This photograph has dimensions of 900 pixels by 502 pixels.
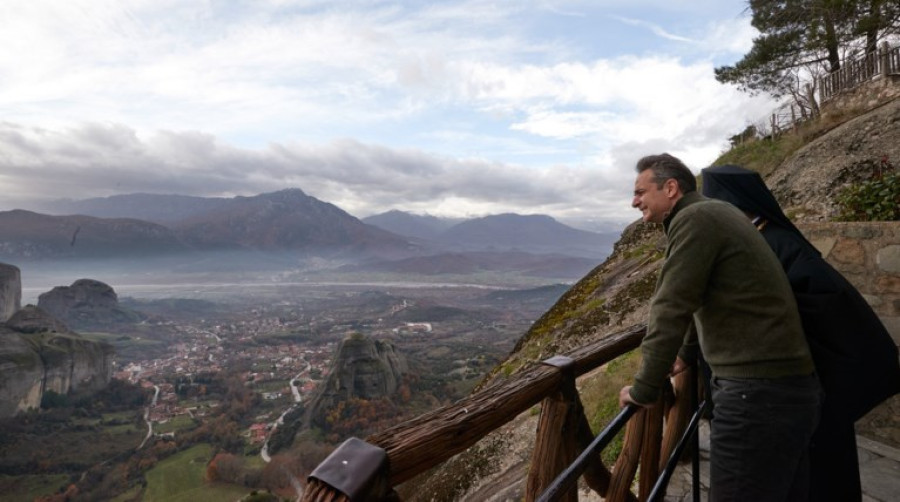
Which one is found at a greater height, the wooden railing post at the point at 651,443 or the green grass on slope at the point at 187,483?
the wooden railing post at the point at 651,443

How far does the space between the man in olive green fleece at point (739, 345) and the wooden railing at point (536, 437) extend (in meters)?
0.39

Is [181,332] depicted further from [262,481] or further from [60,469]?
[262,481]

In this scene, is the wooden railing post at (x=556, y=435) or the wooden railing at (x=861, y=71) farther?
the wooden railing at (x=861, y=71)

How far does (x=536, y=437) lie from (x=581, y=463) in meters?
0.60

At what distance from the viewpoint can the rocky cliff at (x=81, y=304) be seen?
478 feet

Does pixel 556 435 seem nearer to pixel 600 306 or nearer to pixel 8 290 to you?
pixel 600 306

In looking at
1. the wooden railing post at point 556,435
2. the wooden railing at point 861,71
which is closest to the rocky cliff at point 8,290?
the wooden railing post at point 556,435

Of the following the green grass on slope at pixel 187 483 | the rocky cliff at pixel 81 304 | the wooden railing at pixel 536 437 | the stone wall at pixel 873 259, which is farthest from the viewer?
the rocky cliff at pixel 81 304

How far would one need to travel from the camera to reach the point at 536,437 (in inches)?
88.4

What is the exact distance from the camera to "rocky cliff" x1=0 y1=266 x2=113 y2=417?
68.5 m

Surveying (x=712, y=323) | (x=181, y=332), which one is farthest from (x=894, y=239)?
(x=181, y=332)

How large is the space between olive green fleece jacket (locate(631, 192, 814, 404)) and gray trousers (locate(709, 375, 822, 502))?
0.07 metres

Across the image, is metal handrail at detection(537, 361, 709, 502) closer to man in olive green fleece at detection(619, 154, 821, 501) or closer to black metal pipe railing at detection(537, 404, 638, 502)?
black metal pipe railing at detection(537, 404, 638, 502)

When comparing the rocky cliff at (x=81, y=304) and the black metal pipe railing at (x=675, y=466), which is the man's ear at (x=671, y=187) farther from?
the rocky cliff at (x=81, y=304)
